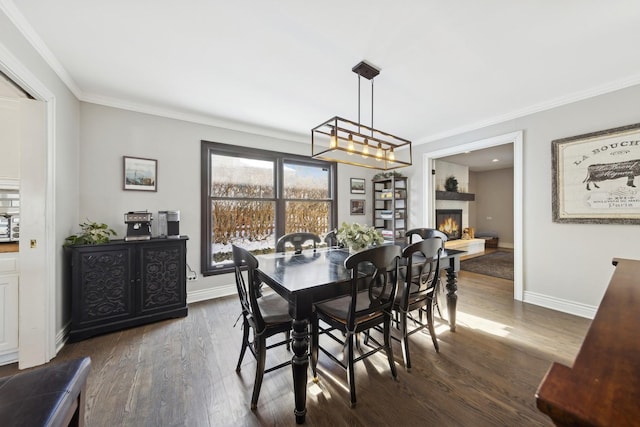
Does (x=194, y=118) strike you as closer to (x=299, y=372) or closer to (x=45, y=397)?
(x=45, y=397)

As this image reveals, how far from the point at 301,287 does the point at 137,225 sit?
2318 mm

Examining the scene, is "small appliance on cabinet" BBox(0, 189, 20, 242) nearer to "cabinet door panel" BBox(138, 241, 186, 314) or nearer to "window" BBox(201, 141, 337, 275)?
"cabinet door panel" BBox(138, 241, 186, 314)

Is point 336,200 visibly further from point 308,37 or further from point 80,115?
point 80,115

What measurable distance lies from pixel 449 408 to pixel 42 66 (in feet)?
13.1

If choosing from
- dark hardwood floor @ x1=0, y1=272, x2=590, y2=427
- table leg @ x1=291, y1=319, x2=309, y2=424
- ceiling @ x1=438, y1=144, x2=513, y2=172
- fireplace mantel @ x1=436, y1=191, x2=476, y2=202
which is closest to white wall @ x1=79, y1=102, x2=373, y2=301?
dark hardwood floor @ x1=0, y1=272, x2=590, y2=427

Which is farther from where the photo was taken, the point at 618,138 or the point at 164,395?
the point at 618,138

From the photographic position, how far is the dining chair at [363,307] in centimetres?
160

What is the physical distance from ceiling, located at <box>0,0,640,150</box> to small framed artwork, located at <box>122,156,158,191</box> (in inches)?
25.5

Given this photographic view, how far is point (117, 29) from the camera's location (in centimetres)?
185

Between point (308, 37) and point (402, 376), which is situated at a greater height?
point (308, 37)

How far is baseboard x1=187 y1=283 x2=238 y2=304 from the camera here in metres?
3.38

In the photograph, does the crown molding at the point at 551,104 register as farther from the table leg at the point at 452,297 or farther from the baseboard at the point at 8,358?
the baseboard at the point at 8,358

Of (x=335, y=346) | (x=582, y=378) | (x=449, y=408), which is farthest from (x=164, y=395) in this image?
(x=582, y=378)

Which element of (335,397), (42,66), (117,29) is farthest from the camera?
(42,66)
